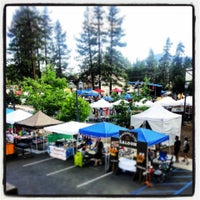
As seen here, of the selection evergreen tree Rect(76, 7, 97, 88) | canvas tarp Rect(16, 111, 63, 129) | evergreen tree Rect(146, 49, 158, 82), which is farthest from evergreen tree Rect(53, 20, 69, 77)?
canvas tarp Rect(16, 111, 63, 129)

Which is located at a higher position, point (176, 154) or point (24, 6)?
point (24, 6)

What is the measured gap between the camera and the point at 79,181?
8.84 meters

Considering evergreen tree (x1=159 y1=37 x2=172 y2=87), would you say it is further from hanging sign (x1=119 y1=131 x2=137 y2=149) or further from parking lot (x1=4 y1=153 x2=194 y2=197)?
parking lot (x1=4 y1=153 x2=194 y2=197)

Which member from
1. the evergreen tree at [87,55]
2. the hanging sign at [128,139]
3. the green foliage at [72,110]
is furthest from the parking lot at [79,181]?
the evergreen tree at [87,55]

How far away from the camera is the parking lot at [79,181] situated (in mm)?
7760

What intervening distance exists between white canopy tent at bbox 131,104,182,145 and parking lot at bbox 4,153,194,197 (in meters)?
3.17

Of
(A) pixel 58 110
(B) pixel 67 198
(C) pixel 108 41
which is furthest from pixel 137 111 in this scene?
(C) pixel 108 41

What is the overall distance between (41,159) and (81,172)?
238 cm

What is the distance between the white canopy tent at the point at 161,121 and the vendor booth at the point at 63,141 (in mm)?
3071

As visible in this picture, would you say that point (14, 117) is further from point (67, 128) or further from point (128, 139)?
point (128, 139)

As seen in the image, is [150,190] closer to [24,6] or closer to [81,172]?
[81,172]

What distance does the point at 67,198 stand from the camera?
23.1ft

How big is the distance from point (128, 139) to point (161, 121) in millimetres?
3735

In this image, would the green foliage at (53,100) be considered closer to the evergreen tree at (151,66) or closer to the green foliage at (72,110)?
the green foliage at (72,110)
